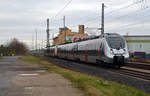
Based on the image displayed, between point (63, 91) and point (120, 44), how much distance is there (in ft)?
36.3

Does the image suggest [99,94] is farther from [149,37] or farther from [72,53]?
A: [149,37]

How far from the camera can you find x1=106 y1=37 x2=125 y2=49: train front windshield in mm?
17625

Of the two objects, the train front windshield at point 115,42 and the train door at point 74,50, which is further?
the train door at point 74,50

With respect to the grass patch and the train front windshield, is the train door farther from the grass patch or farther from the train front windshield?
the grass patch

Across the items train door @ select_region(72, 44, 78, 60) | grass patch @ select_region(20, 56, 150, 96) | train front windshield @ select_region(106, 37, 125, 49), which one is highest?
→ train front windshield @ select_region(106, 37, 125, 49)

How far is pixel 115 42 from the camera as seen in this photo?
17.8 m

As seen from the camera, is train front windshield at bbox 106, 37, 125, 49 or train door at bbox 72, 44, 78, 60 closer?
train front windshield at bbox 106, 37, 125, 49

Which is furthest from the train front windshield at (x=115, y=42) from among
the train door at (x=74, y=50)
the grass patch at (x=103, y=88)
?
the train door at (x=74, y=50)

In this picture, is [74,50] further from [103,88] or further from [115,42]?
[103,88]

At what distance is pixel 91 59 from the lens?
21.0 meters

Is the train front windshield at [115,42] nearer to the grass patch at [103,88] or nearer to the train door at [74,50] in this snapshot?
the grass patch at [103,88]

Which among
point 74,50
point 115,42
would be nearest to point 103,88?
point 115,42

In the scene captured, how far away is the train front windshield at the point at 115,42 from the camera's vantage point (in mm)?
17625

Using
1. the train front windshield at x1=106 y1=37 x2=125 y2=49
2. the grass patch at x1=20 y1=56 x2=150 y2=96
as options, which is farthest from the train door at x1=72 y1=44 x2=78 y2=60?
the grass patch at x1=20 y1=56 x2=150 y2=96
